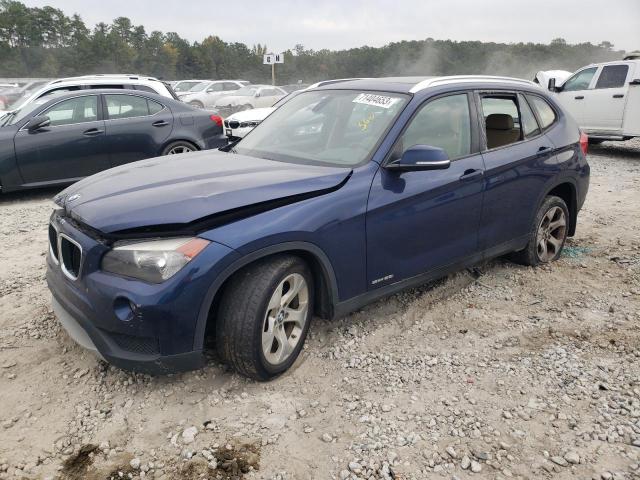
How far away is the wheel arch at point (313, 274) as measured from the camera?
261 centimetres

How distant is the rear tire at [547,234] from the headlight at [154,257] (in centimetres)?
315

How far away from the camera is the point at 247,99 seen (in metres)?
22.2

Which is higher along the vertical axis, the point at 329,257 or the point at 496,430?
the point at 329,257

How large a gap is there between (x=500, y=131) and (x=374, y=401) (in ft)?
8.01

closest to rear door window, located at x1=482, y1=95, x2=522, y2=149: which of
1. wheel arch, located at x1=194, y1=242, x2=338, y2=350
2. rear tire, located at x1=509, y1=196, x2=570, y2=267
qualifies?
rear tire, located at x1=509, y1=196, x2=570, y2=267

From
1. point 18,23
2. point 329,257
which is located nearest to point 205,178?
point 329,257

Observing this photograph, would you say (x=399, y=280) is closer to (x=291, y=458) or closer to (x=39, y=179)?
(x=291, y=458)

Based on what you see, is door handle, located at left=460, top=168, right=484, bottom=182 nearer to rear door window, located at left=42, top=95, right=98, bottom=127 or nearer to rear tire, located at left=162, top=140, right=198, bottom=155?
rear tire, located at left=162, top=140, right=198, bottom=155

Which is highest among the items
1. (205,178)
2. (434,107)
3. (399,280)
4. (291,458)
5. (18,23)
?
(18,23)

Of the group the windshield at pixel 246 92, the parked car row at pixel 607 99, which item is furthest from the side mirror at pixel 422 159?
the windshield at pixel 246 92

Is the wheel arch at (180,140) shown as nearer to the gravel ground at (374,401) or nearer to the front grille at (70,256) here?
the gravel ground at (374,401)

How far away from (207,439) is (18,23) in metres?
70.1

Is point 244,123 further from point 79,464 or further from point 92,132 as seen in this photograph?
point 79,464

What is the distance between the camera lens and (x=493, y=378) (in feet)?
10.2
